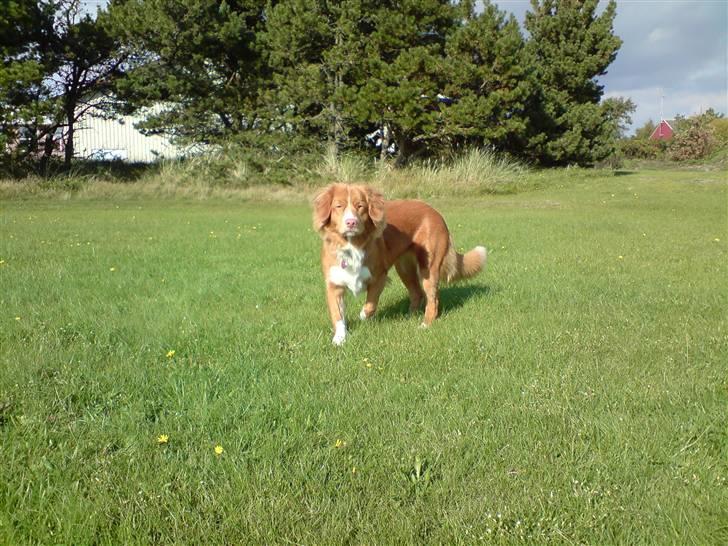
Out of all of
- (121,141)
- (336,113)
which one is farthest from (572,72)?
(121,141)

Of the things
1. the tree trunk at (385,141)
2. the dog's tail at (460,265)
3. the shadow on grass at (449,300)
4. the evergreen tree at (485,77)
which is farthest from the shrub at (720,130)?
the dog's tail at (460,265)

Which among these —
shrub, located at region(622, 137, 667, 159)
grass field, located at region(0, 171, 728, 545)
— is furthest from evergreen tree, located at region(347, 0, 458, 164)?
shrub, located at region(622, 137, 667, 159)

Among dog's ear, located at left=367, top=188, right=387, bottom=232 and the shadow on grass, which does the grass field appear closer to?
the shadow on grass

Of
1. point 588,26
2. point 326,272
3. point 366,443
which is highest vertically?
point 588,26

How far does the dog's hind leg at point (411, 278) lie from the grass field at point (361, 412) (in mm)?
328

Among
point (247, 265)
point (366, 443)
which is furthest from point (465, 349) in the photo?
point (247, 265)

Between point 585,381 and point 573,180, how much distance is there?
24968 mm

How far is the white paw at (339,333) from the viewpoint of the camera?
5.15 m

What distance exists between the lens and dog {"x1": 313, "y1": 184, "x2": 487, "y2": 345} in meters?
5.42

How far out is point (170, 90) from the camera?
87.3 ft

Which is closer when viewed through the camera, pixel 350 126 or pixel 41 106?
pixel 41 106

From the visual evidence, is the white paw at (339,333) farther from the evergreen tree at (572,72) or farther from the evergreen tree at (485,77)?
the evergreen tree at (572,72)

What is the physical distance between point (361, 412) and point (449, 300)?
3.58 metres

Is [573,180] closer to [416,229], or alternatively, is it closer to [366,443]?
[416,229]
